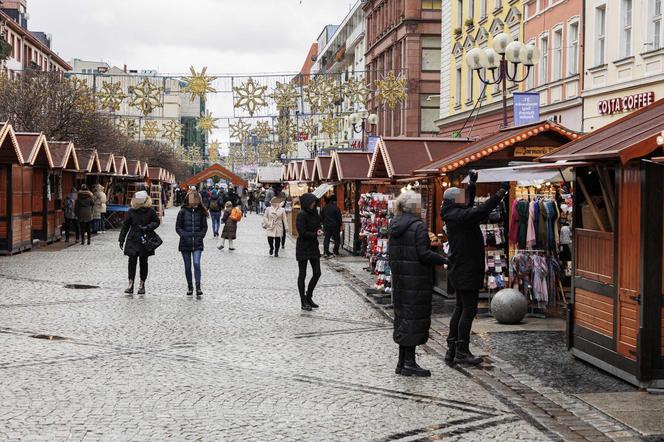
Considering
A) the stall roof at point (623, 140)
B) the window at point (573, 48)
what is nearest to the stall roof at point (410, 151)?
the stall roof at point (623, 140)

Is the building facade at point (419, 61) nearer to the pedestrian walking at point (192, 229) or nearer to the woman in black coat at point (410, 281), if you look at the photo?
the pedestrian walking at point (192, 229)

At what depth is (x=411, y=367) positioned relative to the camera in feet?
32.0

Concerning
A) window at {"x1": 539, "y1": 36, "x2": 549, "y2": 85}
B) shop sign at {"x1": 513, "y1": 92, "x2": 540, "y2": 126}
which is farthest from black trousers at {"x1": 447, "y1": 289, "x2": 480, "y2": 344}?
window at {"x1": 539, "y1": 36, "x2": 549, "y2": 85}

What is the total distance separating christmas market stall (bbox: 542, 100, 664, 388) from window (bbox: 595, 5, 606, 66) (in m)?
19.2

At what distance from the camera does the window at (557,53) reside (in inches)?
1277

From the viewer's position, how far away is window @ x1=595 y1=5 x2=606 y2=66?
2919cm

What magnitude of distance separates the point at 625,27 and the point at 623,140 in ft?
63.9

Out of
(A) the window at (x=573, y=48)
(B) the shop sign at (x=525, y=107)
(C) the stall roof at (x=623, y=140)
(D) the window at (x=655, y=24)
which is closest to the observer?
(C) the stall roof at (x=623, y=140)

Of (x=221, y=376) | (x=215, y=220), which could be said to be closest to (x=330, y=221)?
(x=215, y=220)

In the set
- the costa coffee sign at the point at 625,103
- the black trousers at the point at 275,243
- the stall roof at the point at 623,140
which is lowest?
the black trousers at the point at 275,243

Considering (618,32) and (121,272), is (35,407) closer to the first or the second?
(121,272)

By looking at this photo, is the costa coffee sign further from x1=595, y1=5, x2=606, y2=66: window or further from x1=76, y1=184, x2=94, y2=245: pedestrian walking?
x1=76, y1=184, x2=94, y2=245: pedestrian walking

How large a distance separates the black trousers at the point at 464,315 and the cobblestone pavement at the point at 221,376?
0.41 metres

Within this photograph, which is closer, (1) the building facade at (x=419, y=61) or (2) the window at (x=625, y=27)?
(2) the window at (x=625, y=27)
